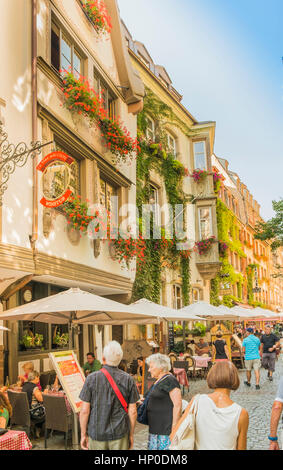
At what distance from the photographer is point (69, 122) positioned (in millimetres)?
11992

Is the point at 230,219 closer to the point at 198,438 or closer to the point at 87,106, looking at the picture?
the point at 87,106

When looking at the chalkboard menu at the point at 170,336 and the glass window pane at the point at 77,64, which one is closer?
the glass window pane at the point at 77,64

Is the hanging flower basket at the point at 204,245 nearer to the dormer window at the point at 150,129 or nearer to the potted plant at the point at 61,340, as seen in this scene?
the dormer window at the point at 150,129

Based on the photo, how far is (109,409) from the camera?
4.49m

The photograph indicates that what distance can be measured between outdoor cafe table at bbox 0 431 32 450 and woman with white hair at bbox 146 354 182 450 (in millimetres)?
1682

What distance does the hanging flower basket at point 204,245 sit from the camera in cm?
2415

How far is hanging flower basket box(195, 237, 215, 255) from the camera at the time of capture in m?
24.2

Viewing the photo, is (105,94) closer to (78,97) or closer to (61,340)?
(78,97)

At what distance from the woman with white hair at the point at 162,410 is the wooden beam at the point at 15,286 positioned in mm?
5695

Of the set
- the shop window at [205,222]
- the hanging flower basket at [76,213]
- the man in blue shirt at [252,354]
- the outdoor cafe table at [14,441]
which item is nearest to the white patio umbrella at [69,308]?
the outdoor cafe table at [14,441]

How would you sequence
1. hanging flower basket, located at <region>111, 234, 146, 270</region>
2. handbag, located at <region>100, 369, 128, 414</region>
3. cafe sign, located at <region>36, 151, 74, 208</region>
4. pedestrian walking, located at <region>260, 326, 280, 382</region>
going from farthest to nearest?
pedestrian walking, located at <region>260, 326, 280, 382</region> → hanging flower basket, located at <region>111, 234, 146, 270</region> → cafe sign, located at <region>36, 151, 74, 208</region> → handbag, located at <region>100, 369, 128, 414</region>

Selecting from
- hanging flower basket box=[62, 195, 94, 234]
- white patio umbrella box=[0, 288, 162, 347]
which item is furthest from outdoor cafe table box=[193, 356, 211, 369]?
hanging flower basket box=[62, 195, 94, 234]

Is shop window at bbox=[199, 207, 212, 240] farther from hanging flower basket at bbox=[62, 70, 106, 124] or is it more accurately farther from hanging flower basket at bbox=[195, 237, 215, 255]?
hanging flower basket at bbox=[62, 70, 106, 124]

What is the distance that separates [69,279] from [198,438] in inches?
325
